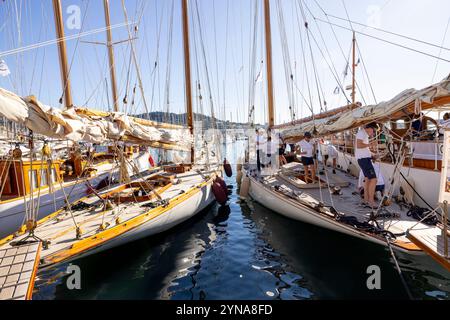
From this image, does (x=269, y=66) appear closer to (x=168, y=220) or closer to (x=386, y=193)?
(x=168, y=220)

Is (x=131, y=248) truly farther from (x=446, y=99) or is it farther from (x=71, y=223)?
(x=446, y=99)

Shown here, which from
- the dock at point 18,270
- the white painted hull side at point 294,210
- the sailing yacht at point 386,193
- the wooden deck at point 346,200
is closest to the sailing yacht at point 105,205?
the dock at point 18,270

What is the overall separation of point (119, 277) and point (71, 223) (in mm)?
1621

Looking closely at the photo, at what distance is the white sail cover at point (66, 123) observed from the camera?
351 centimetres

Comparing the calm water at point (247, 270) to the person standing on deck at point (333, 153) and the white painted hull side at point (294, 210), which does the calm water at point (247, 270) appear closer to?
the white painted hull side at point (294, 210)

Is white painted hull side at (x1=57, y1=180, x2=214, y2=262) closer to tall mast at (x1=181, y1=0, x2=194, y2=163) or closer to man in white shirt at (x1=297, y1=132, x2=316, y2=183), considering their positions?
man in white shirt at (x1=297, y1=132, x2=316, y2=183)

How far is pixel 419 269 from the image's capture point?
511 cm

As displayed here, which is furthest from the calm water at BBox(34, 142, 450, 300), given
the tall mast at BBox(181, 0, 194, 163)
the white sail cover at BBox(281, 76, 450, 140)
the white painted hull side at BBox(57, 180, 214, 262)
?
the tall mast at BBox(181, 0, 194, 163)

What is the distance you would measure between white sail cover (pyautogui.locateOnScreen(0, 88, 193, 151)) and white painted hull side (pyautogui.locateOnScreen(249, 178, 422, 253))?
4113 mm

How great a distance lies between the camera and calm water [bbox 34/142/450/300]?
4777mm

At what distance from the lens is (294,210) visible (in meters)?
7.41

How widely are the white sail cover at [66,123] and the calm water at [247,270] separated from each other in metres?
2.69

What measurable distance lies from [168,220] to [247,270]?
2.59m
